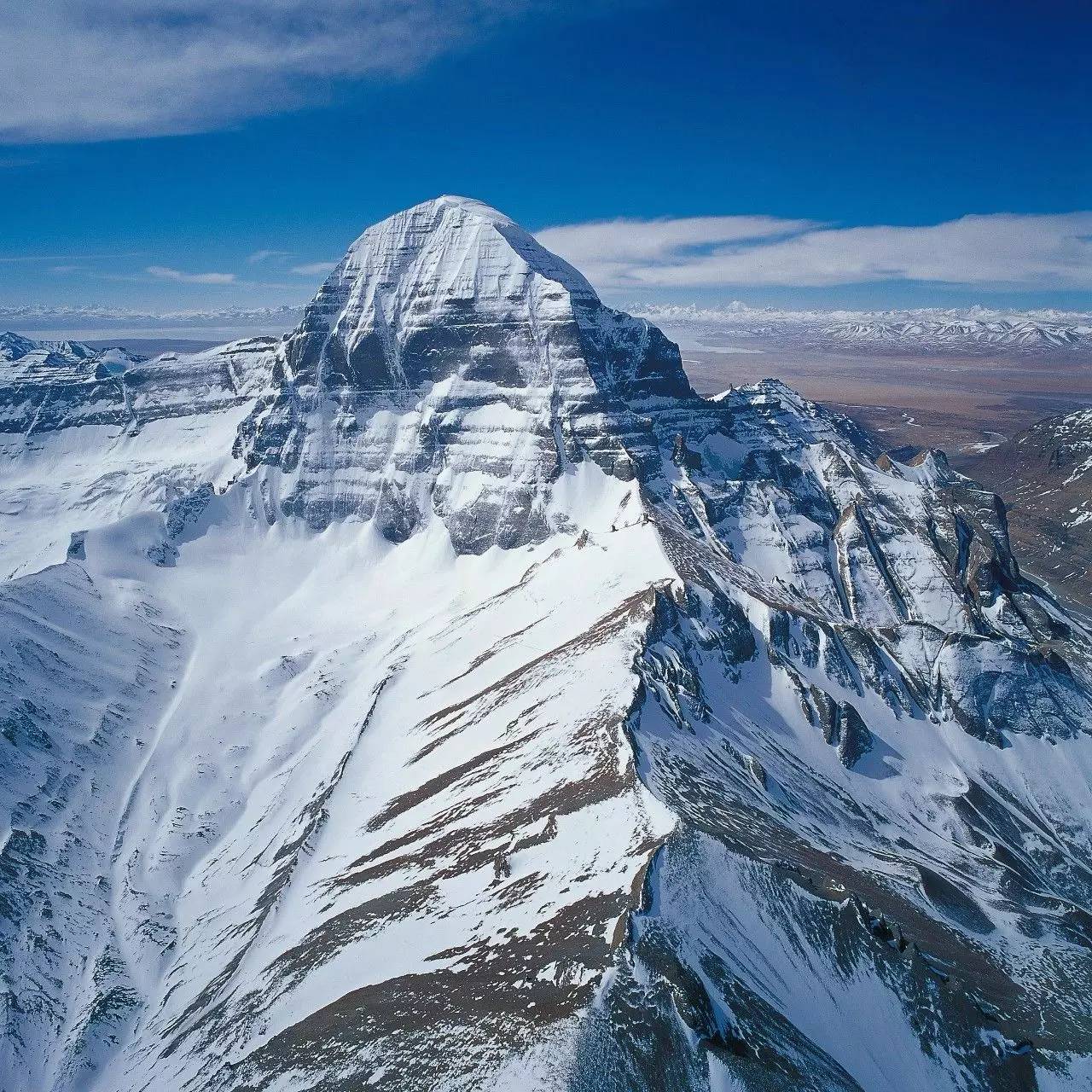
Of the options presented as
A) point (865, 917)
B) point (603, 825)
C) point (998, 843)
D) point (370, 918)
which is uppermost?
point (603, 825)

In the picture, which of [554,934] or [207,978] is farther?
[207,978]

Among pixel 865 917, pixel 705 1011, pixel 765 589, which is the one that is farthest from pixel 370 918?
pixel 765 589

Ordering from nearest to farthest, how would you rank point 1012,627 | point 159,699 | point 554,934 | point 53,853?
point 554,934
point 53,853
point 159,699
point 1012,627

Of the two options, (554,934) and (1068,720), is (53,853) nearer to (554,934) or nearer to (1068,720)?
(554,934)

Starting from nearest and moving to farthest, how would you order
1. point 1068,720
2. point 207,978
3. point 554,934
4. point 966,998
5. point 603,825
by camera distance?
point 554,934
point 966,998
point 603,825
point 207,978
point 1068,720

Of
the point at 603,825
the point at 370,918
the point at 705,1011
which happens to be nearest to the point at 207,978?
the point at 370,918

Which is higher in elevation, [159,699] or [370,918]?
[370,918]

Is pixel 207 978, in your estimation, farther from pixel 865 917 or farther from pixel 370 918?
pixel 865 917

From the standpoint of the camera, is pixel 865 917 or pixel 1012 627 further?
pixel 1012 627

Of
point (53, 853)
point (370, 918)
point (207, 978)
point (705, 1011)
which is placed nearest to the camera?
point (705, 1011)
